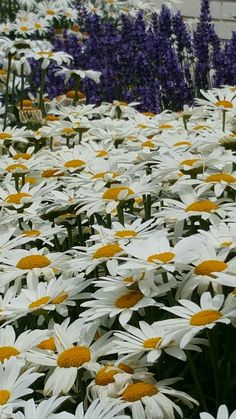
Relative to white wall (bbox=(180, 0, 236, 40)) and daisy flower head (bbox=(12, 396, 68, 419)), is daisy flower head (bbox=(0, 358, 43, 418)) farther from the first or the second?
white wall (bbox=(180, 0, 236, 40))

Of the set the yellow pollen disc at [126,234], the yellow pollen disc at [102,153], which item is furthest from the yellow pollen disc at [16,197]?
the yellow pollen disc at [126,234]

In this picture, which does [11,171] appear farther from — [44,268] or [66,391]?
[66,391]

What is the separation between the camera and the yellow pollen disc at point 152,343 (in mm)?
1760

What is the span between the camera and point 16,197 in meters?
2.73

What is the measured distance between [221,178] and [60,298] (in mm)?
664

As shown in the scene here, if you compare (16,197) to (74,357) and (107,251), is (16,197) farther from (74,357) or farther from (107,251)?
(74,357)

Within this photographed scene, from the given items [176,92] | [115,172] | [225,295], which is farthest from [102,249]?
[176,92]

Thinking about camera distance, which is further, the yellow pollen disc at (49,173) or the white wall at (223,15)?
the white wall at (223,15)

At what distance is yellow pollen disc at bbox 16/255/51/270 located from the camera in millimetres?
2238

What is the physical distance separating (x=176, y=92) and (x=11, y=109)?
992 mm

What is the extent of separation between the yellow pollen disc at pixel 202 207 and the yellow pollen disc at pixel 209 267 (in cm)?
40

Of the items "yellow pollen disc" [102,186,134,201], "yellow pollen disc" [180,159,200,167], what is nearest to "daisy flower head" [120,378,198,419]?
"yellow pollen disc" [102,186,134,201]

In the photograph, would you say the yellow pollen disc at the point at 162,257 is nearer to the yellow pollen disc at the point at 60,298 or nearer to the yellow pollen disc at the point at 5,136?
the yellow pollen disc at the point at 60,298

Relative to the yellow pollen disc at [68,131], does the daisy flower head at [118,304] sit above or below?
below
